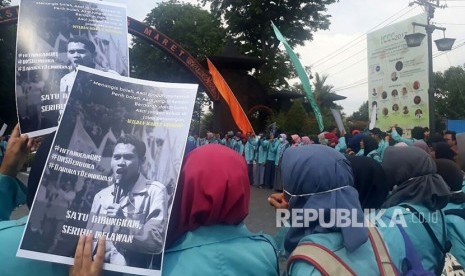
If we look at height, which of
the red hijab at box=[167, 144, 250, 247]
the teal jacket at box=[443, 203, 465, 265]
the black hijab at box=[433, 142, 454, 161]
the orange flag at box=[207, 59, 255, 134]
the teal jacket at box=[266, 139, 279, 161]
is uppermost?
the orange flag at box=[207, 59, 255, 134]

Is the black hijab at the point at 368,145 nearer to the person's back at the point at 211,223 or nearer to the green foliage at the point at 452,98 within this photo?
the person's back at the point at 211,223

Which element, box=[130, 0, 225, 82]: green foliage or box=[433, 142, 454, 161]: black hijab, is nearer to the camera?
box=[433, 142, 454, 161]: black hijab

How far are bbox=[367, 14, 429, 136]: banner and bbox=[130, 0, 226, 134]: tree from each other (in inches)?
886

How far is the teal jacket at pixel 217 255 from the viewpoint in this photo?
5.40 ft

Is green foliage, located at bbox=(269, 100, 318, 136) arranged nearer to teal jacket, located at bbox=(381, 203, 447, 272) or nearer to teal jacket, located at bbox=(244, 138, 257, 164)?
teal jacket, located at bbox=(244, 138, 257, 164)

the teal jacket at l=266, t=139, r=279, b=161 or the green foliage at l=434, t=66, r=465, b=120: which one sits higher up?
the green foliage at l=434, t=66, r=465, b=120

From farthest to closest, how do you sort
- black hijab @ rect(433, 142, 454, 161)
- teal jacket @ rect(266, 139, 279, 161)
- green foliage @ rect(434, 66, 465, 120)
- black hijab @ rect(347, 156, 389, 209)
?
green foliage @ rect(434, 66, 465, 120) → teal jacket @ rect(266, 139, 279, 161) → black hijab @ rect(433, 142, 454, 161) → black hijab @ rect(347, 156, 389, 209)

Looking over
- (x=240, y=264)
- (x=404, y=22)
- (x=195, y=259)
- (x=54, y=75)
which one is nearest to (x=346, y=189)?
(x=240, y=264)

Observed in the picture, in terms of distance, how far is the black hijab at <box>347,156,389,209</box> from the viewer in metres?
2.81

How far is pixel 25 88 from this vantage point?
1.86 m

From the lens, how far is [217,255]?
1672mm

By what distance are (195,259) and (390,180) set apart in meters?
1.72

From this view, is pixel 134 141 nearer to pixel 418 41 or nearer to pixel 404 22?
pixel 418 41

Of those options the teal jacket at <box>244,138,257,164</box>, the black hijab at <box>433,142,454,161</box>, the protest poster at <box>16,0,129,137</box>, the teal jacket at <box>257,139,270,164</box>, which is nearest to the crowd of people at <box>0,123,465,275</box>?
the protest poster at <box>16,0,129,137</box>
